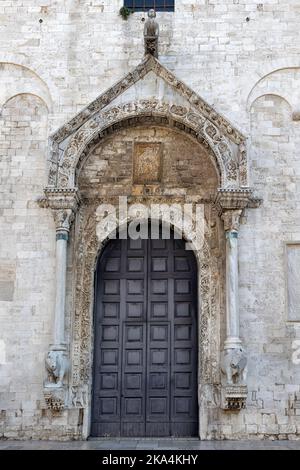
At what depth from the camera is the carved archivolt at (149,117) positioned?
42.4 feet

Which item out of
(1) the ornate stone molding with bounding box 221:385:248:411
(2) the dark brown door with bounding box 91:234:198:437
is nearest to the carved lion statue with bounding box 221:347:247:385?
(1) the ornate stone molding with bounding box 221:385:248:411

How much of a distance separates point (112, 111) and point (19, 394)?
5686 millimetres

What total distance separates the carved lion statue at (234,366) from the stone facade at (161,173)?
1.31 ft

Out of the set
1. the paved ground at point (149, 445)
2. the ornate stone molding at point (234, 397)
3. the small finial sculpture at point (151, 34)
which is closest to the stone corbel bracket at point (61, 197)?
the small finial sculpture at point (151, 34)

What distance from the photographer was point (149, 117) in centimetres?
1348

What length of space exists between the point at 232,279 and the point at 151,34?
16.5 feet

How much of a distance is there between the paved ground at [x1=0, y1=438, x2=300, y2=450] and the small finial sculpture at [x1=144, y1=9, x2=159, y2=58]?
24.2 ft

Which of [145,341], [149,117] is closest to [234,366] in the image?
[145,341]

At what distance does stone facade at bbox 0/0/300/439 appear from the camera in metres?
12.5

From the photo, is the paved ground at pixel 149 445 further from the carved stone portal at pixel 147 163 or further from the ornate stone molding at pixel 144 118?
the carved stone portal at pixel 147 163

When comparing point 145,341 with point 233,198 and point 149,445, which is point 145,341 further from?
point 233,198

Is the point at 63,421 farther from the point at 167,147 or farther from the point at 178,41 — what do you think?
the point at 178,41
